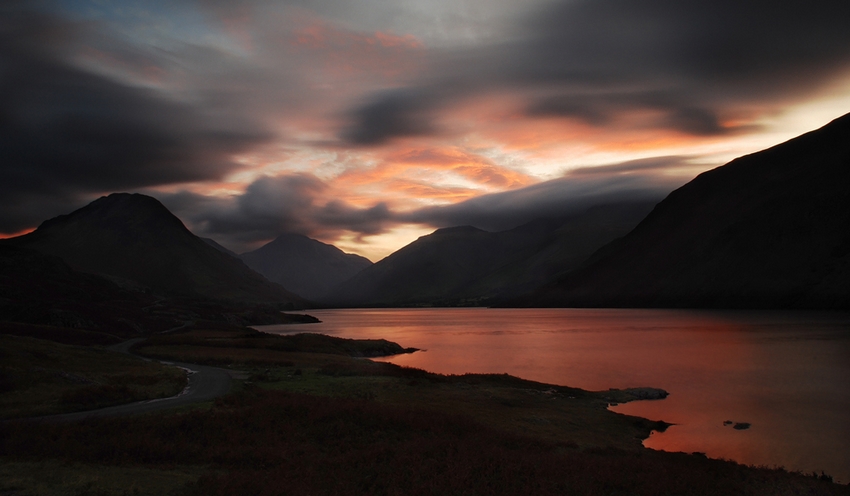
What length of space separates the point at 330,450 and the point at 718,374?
2383 inches

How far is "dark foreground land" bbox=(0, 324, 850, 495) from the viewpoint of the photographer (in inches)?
748

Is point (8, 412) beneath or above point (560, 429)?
above

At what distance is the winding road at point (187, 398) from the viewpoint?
28312 millimetres

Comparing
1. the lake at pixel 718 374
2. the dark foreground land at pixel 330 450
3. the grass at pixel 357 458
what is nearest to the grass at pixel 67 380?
the dark foreground land at pixel 330 450

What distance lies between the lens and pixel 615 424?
126 ft

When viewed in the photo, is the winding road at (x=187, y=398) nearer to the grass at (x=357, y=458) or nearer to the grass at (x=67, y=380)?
the grass at (x=67, y=380)

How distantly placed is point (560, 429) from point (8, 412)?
34.1m

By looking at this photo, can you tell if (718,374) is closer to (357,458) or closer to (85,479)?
(357,458)

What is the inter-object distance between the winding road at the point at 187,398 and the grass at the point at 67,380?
44.2 inches

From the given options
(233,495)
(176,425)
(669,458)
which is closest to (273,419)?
(176,425)

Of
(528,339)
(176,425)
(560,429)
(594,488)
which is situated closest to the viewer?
(594,488)

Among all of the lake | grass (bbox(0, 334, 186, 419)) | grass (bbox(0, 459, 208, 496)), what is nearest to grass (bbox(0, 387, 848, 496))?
grass (bbox(0, 459, 208, 496))

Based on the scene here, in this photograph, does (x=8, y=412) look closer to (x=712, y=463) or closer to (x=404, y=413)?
(x=404, y=413)

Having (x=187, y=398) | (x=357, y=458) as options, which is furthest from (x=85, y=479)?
(x=187, y=398)
